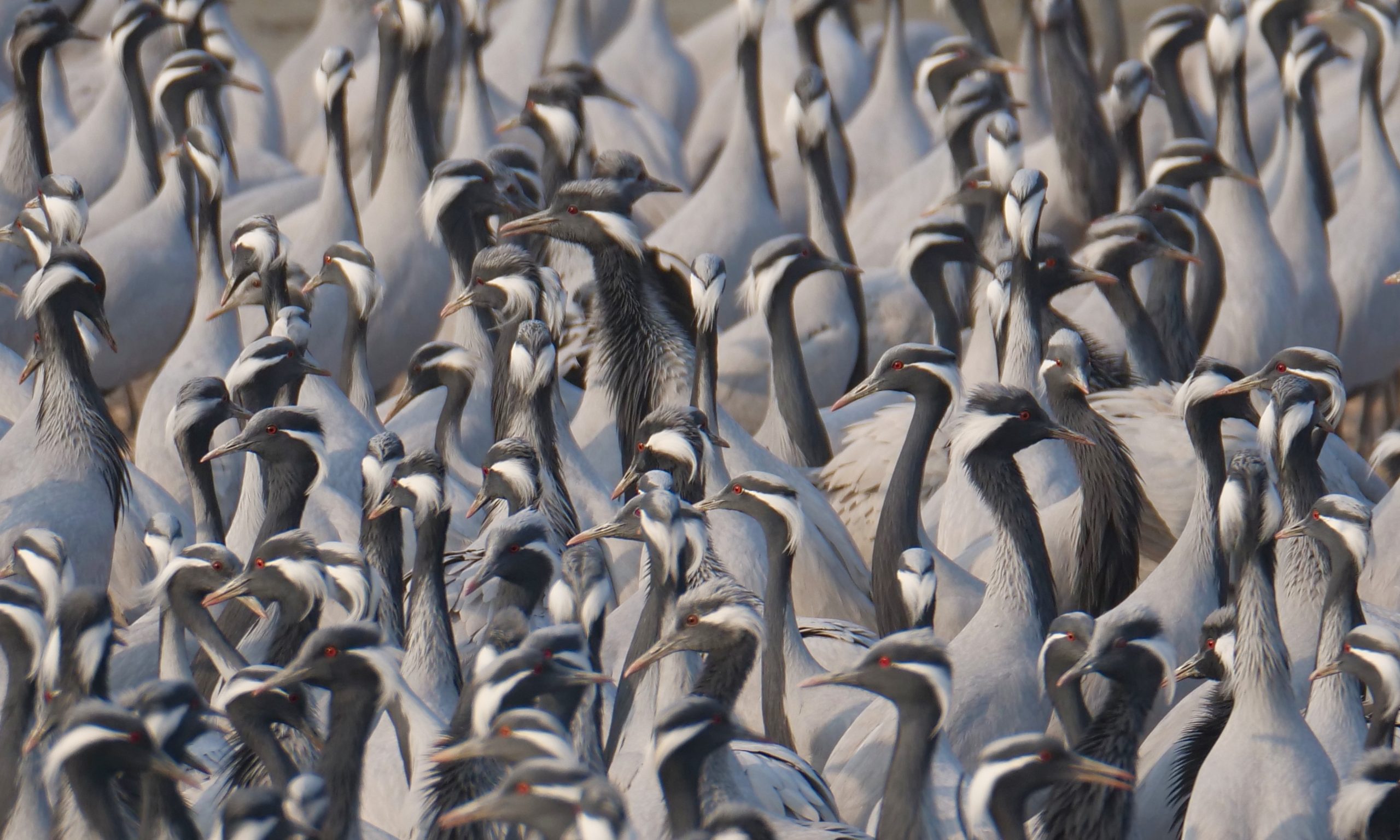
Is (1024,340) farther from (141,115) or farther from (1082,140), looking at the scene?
(141,115)

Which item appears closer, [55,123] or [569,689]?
[569,689]

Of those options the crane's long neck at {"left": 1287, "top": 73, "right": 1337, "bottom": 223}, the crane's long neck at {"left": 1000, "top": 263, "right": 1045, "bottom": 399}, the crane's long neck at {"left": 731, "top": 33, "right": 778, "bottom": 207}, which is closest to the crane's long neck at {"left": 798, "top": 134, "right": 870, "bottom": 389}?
the crane's long neck at {"left": 731, "top": 33, "right": 778, "bottom": 207}

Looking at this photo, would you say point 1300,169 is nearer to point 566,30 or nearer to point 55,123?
point 566,30

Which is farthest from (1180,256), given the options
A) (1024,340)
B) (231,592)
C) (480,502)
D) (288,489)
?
(231,592)

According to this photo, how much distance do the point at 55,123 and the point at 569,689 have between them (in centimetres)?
702

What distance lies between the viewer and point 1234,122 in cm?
900

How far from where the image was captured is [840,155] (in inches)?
396

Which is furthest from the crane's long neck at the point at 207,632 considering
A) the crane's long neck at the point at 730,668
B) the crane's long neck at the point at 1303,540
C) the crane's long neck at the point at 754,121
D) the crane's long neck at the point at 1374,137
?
the crane's long neck at the point at 1374,137

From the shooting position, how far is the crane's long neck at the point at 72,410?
631 centimetres

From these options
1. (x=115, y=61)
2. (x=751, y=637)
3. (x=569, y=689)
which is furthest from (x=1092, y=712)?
(x=115, y=61)

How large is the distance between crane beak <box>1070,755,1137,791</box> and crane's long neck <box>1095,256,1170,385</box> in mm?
3216

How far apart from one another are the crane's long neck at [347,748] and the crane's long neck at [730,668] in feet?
2.37

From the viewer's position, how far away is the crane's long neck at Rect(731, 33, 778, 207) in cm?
907

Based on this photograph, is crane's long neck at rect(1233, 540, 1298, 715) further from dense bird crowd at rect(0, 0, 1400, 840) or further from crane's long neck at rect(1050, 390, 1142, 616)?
crane's long neck at rect(1050, 390, 1142, 616)
